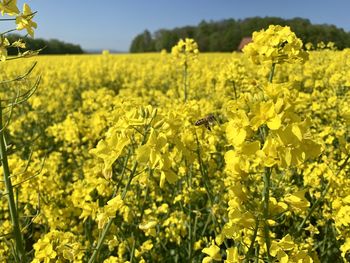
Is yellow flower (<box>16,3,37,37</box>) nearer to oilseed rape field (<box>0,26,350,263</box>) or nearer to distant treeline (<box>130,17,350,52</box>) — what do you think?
oilseed rape field (<box>0,26,350,263</box>)

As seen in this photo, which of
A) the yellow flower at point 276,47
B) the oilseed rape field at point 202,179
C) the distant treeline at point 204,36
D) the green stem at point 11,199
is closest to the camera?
the oilseed rape field at point 202,179

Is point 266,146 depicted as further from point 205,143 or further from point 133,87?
point 133,87

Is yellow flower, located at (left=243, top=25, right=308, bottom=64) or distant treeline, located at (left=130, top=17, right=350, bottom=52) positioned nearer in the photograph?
yellow flower, located at (left=243, top=25, right=308, bottom=64)

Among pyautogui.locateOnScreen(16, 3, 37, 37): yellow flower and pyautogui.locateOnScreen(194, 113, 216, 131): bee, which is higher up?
pyautogui.locateOnScreen(16, 3, 37, 37): yellow flower

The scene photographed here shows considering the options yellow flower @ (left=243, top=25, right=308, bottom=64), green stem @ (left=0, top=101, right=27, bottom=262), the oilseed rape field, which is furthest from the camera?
yellow flower @ (left=243, top=25, right=308, bottom=64)

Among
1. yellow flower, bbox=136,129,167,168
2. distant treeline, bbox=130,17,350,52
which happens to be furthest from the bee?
distant treeline, bbox=130,17,350,52

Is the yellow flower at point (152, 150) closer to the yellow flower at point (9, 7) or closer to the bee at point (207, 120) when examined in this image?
the yellow flower at point (9, 7)

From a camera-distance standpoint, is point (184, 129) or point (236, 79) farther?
point (236, 79)

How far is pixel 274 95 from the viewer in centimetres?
138

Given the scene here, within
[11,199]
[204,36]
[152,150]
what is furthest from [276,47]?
[204,36]

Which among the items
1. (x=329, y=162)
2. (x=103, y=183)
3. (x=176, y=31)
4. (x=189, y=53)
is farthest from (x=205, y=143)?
(x=176, y=31)

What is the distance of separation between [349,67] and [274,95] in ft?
21.4

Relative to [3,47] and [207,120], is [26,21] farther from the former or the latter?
[207,120]

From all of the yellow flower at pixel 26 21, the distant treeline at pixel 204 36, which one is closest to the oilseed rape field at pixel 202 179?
the yellow flower at pixel 26 21
